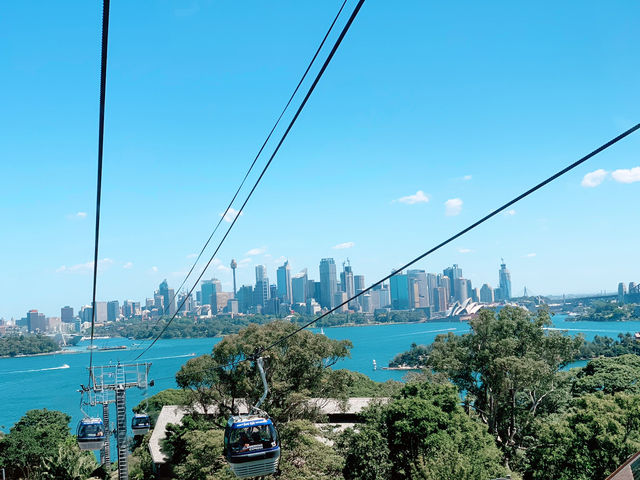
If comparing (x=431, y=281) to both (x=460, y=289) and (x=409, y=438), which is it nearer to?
(x=460, y=289)

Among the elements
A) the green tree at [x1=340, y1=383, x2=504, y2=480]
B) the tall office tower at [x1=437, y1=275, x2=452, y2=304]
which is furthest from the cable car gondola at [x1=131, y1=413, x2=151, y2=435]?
the tall office tower at [x1=437, y1=275, x2=452, y2=304]

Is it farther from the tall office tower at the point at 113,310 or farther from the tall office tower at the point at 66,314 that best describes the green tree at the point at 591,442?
the tall office tower at the point at 66,314

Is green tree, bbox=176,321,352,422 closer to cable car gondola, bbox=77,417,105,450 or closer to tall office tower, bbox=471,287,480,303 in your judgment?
cable car gondola, bbox=77,417,105,450

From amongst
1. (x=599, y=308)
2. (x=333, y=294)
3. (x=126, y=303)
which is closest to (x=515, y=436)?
→ (x=599, y=308)

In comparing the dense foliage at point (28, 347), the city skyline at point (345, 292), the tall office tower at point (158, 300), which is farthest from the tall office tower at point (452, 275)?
the dense foliage at point (28, 347)

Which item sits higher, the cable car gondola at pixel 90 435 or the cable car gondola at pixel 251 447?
the cable car gondola at pixel 251 447

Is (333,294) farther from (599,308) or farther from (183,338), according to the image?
(599,308)
